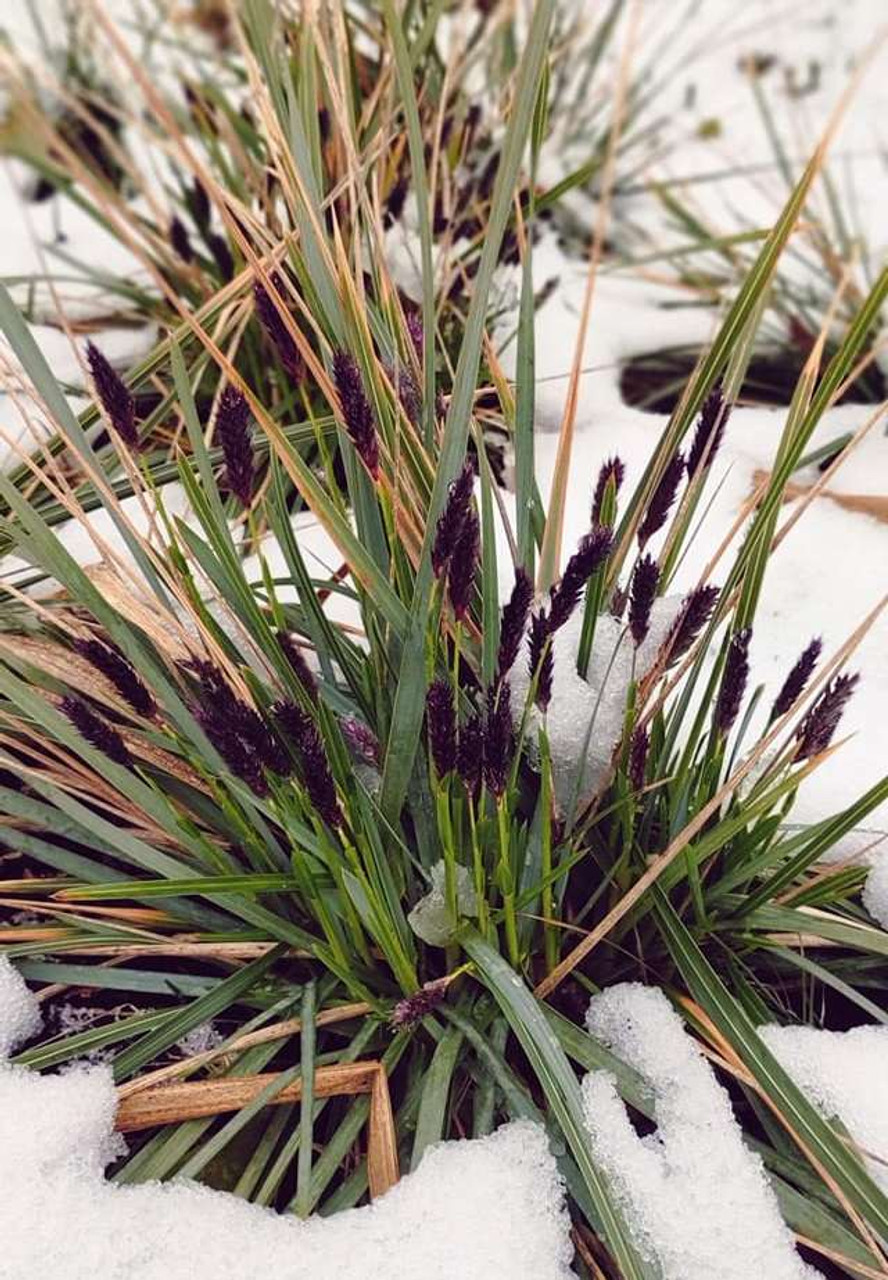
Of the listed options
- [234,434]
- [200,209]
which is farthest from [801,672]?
[200,209]

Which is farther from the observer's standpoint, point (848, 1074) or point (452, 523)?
point (848, 1074)

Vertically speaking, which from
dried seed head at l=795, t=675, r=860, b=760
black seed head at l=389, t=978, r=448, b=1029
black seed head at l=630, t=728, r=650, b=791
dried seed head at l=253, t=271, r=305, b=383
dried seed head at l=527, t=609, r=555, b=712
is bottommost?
black seed head at l=389, t=978, r=448, b=1029

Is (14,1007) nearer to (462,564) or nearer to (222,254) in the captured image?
(462,564)

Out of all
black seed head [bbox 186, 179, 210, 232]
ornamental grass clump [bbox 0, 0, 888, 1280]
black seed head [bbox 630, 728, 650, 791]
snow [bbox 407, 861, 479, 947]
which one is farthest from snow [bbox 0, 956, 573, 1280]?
black seed head [bbox 186, 179, 210, 232]

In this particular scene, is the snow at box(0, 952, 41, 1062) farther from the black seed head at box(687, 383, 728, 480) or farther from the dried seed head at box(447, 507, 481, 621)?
the black seed head at box(687, 383, 728, 480)

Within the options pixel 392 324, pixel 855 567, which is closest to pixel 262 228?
pixel 392 324

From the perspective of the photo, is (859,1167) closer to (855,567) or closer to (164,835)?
(164,835)

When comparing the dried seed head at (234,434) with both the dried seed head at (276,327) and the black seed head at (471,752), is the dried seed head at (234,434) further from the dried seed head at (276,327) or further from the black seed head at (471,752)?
the black seed head at (471,752)
